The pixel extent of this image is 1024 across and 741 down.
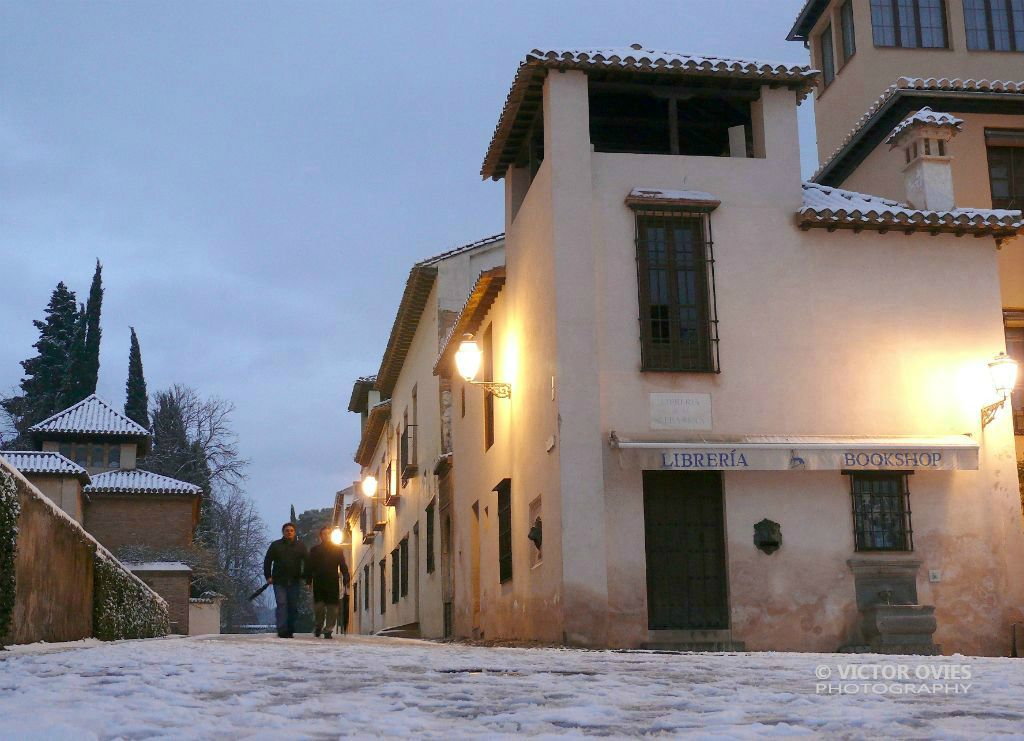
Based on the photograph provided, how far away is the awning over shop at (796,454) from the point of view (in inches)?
583

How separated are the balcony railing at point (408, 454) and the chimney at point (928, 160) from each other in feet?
52.3

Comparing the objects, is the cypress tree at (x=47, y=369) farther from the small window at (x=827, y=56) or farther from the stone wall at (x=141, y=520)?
the small window at (x=827, y=56)

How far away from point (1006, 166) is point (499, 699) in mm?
18471

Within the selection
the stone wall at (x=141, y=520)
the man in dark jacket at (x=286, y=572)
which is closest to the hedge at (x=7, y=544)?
the man in dark jacket at (x=286, y=572)

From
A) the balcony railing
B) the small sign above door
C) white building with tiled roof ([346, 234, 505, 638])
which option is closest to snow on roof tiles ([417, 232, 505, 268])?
A: white building with tiled roof ([346, 234, 505, 638])

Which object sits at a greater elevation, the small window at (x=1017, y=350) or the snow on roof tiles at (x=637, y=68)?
the snow on roof tiles at (x=637, y=68)

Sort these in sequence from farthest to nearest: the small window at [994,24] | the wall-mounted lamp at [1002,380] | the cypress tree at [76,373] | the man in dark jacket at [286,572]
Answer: the cypress tree at [76,373]
the small window at [994,24]
the man in dark jacket at [286,572]
the wall-mounted lamp at [1002,380]

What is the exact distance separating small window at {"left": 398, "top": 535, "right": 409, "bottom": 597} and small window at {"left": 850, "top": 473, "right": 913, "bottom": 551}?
1778cm

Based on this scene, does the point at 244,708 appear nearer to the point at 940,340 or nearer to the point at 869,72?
the point at 940,340

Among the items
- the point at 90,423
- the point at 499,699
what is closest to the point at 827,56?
the point at 499,699

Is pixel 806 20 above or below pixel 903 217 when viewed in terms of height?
above

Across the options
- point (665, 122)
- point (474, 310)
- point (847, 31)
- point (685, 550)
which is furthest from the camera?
point (847, 31)

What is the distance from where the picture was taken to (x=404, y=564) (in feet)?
107

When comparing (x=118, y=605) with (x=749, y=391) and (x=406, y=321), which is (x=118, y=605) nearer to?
(x=749, y=391)
